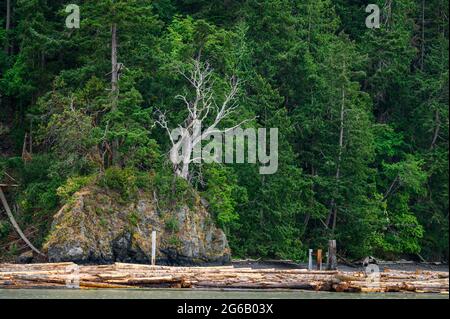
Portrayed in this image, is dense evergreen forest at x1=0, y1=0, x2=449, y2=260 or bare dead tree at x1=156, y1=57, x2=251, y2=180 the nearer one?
dense evergreen forest at x1=0, y1=0, x2=449, y2=260

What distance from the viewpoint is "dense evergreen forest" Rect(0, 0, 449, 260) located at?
188 feet

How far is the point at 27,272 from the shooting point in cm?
4600

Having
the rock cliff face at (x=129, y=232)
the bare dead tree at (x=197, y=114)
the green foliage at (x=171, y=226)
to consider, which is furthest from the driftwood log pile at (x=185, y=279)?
the bare dead tree at (x=197, y=114)

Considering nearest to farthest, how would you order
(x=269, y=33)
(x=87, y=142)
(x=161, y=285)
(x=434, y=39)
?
(x=161, y=285) < (x=87, y=142) < (x=269, y=33) < (x=434, y=39)

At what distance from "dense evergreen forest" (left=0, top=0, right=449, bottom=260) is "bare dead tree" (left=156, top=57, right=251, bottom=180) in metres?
0.39

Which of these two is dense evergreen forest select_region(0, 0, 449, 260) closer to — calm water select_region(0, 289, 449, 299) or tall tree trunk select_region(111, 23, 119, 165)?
tall tree trunk select_region(111, 23, 119, 165)

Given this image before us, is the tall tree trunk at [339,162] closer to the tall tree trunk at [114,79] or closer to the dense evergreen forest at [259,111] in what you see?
the dense evergreen forest at [259,111]

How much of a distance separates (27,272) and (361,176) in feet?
70.4

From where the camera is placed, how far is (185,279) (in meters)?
46.1

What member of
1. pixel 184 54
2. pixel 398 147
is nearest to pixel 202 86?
pixel 184 54

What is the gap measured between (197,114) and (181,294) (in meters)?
16.7

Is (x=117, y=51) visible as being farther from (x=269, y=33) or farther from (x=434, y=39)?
(x=434, y=39)

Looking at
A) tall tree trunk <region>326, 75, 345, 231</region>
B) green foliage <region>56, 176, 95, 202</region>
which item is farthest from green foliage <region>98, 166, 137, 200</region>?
tall tree trunk <region>326, 75, 345, 231</region>

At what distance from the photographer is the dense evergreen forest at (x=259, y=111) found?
188 ft
